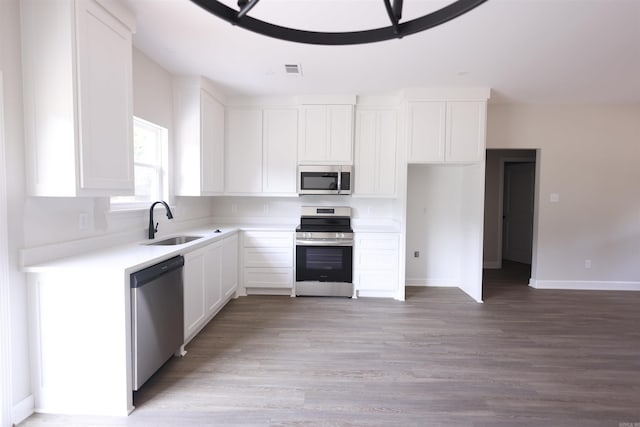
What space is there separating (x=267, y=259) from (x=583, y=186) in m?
4.61

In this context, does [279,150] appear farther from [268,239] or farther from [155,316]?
[155,316]

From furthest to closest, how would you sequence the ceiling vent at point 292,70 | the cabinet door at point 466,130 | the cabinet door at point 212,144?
the cabinet door at point 466,130
the cabinet door at point 212,144
the ceiling vent at point 292,70

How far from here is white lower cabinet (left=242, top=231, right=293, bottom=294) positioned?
12.7 feet

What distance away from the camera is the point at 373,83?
3.53 m

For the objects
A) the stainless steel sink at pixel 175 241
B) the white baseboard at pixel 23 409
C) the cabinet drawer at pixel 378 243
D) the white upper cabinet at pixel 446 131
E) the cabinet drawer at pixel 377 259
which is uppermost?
the white upper cabinet at pixel 446 131

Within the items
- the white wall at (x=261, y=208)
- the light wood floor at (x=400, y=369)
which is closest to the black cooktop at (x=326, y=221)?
the white wall at (x=261, y=208)

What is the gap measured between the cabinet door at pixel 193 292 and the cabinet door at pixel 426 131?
2.70m

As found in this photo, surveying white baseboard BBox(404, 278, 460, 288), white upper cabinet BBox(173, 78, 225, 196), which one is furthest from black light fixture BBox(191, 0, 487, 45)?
white baseboard BBox(404, 278, 460, 288)

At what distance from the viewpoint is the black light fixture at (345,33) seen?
82 centimetres

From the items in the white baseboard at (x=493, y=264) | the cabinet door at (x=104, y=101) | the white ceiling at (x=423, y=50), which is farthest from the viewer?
the white baseboard at (x=493, y=264)

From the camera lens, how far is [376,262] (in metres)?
3.86

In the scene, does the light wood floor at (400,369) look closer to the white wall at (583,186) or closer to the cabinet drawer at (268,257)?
the cabinet drawer at (268,257)

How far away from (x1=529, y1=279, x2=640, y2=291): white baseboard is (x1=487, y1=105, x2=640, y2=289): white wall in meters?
0.01

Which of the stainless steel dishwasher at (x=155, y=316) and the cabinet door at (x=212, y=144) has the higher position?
the cabinet door at (x=212, y=144)
